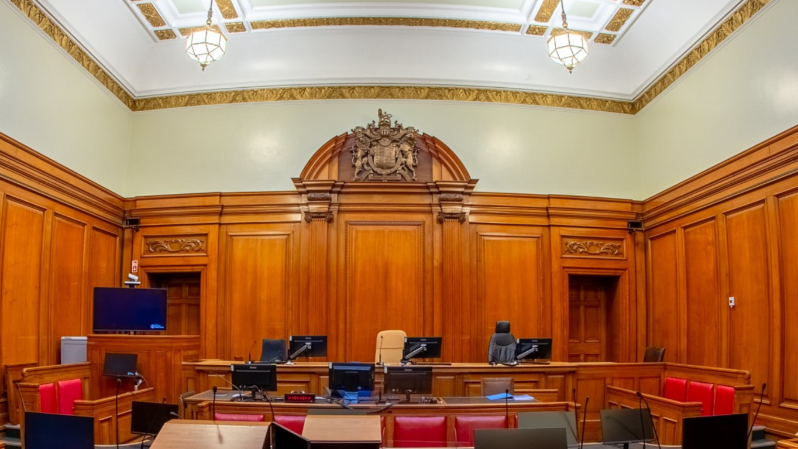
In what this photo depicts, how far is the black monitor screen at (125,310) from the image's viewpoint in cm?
816

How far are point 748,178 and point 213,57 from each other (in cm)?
704

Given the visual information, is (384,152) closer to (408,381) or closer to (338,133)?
(338,133)

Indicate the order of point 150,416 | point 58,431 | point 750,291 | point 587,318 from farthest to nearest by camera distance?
point 587,318 < point 750,291 < point 150,416 < point 58,431

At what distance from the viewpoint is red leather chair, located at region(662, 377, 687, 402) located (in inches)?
300

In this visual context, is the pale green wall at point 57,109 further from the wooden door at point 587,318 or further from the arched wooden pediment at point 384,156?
the wooden door at point 587,318

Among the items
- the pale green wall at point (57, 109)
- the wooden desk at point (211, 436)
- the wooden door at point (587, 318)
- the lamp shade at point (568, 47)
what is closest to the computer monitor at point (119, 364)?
the pale green wall at point (57, 109)

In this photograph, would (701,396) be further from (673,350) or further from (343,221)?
(343,221)

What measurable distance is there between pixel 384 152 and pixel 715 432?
6722mm

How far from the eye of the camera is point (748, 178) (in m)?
7.54

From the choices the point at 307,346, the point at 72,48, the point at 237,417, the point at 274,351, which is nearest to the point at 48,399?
the point at 274,351

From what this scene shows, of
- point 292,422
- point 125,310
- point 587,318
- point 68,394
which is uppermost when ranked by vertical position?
Result: point 125,310

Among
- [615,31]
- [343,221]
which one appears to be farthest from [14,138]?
[615,31]

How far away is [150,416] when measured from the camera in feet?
16.1

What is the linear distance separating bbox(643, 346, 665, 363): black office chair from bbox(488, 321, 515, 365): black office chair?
7.58ft
